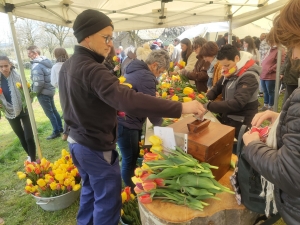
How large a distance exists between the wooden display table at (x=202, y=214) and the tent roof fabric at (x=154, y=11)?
2.82 metres

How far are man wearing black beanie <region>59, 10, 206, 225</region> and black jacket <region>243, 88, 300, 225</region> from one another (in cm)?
50

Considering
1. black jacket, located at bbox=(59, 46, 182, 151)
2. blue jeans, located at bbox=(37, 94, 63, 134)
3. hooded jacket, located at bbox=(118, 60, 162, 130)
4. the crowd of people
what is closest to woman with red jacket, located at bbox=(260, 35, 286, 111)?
the crowd of people

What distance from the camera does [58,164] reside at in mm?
2705

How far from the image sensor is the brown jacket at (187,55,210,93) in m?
4.00

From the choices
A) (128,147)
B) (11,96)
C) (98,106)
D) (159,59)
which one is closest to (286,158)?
(98,106)

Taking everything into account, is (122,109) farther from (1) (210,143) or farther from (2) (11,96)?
(2) (11,96)

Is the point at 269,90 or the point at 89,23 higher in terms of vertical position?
the point at 89,23

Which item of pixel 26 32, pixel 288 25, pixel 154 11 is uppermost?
pixel 154 11

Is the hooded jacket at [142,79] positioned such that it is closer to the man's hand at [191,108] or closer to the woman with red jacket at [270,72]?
the man's hand at [191,108]

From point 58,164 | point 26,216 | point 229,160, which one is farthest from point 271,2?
point 26,216

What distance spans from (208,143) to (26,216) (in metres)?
2.51

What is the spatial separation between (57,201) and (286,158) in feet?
8.11

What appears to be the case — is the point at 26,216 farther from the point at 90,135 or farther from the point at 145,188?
the point at 145,188

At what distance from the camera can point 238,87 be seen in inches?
90.0
